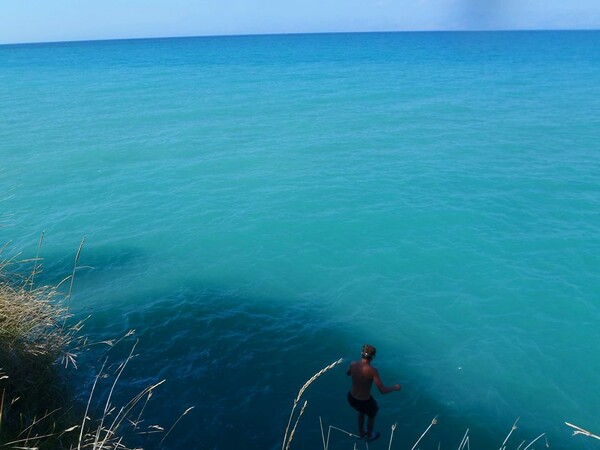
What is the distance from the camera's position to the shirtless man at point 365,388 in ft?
26.0

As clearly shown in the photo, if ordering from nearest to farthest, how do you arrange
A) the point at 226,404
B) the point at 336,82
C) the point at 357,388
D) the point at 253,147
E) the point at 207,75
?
the point at 357,388 < the point at 226,404 < the point at 253,147 < the point at 336,82 < the point at 207,75

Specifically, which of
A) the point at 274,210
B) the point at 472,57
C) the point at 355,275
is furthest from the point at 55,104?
the point at 472,57

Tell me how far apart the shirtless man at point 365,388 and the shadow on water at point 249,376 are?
0.40 metres

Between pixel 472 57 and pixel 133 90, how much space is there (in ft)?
155

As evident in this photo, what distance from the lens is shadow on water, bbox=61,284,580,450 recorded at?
29.3ft

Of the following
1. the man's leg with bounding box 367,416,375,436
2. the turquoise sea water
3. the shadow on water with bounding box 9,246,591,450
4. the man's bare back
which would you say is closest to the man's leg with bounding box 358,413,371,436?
the man's leg with bounding box 367,416,375,436

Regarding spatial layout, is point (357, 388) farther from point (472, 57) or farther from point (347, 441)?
point (472, 57)

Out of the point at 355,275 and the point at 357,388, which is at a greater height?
the point at 357,388

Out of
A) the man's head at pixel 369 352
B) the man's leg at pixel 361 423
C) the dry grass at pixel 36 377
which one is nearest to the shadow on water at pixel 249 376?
the man's leg at pixel 361 423

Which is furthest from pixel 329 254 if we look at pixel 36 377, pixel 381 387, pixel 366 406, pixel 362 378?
pixel 36 377

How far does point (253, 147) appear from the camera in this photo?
26.0m

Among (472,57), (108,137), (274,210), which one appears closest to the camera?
(274,210)

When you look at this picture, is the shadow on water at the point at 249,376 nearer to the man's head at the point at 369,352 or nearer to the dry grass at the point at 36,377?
the dry grass at the point at 36,377

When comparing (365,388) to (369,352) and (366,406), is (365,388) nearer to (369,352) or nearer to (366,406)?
(366,406)
